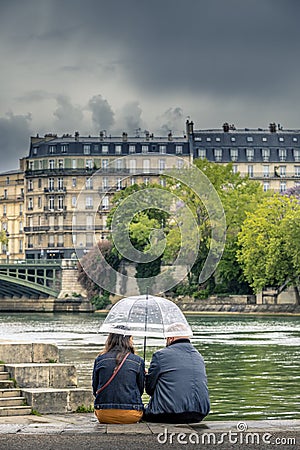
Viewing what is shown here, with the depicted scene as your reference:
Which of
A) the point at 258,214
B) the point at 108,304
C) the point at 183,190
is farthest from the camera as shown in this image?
the point at 108,304

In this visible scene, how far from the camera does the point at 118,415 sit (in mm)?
15375

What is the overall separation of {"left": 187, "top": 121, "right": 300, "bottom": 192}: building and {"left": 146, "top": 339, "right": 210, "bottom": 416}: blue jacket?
145242 millimetres

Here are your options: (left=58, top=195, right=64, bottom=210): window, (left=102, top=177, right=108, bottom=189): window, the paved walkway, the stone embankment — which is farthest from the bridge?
the paved walkway

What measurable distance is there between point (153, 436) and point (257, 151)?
14948 centimetres

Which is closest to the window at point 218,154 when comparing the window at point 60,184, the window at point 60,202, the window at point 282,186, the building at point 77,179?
the building at point 77,179

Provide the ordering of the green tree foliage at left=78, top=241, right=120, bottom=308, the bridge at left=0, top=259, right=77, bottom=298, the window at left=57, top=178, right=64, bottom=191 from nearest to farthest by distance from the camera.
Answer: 1. the bridge at left=0, top=259, right=77, bottom=298
2. the green tree foliage at left=78, top=241, right=120, bottom=308
3. the window at left=57, top=178, right=64, bottom=191

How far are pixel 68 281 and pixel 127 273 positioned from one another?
12005 mm

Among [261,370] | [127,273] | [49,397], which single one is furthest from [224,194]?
[49,397]

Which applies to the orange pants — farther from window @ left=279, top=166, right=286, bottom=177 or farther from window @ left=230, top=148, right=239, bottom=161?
window @ left=279, top=166, right=286, bottom=177

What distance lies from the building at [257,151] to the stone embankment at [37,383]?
458ft

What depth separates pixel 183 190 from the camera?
106 m

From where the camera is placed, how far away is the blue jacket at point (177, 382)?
15094 millimetres

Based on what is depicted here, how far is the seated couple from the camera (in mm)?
15117

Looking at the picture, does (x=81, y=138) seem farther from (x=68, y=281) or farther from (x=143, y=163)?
(x=68, y=281)
